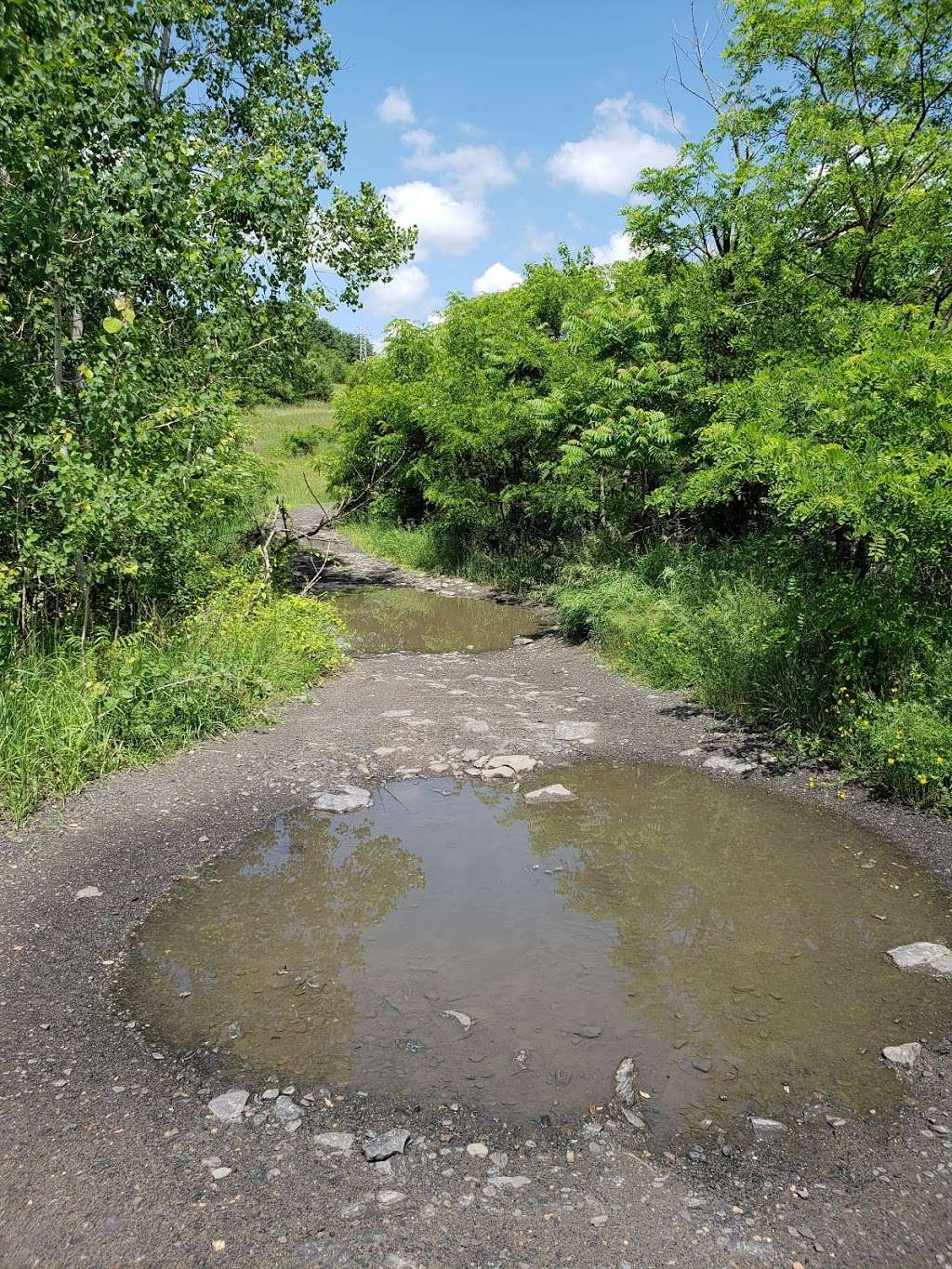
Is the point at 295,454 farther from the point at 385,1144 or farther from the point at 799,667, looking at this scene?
the point at 385,1144

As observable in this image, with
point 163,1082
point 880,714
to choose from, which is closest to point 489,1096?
point 163,1082

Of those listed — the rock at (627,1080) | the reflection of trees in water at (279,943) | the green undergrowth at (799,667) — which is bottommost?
the reflection of trees in water at (279,943)

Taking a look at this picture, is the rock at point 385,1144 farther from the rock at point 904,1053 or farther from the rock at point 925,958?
the rock at point 925,958

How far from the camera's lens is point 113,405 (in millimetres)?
6371

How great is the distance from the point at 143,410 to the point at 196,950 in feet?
14.9

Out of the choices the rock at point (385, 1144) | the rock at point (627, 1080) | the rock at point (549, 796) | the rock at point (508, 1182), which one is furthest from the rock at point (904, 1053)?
the rock at point (549, 796)

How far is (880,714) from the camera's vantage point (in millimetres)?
6230

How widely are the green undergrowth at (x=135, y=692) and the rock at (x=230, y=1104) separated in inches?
126

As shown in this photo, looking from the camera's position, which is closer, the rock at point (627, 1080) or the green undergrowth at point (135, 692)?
the rock at point (627, 1080)

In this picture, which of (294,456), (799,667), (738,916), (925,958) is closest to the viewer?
(925,958)

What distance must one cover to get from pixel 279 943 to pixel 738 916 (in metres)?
2.64

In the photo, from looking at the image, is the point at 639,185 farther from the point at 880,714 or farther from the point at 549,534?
Answer: the point at 880,714

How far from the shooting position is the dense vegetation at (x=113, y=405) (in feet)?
19.5

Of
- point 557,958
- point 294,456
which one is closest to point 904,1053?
point 557,958
